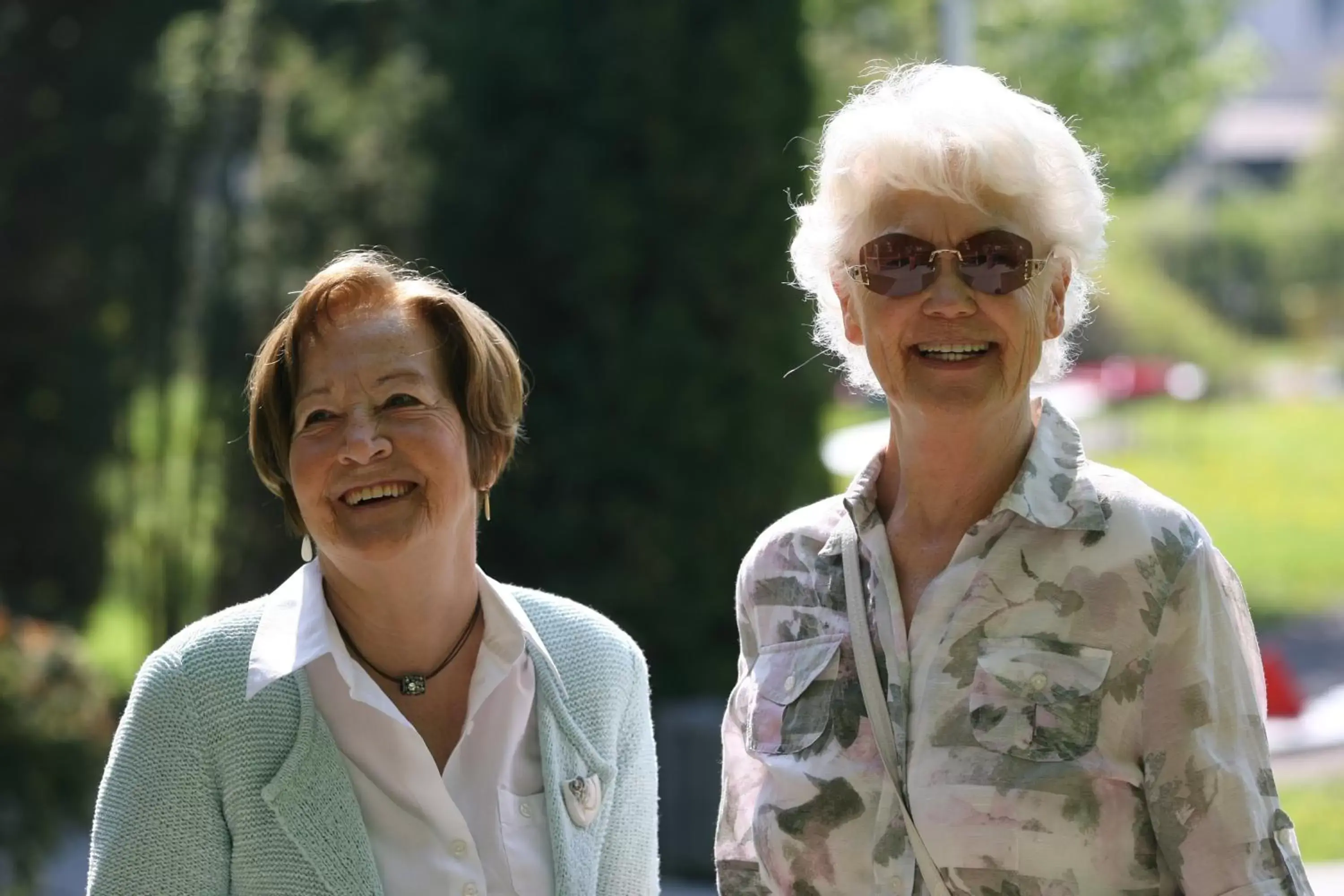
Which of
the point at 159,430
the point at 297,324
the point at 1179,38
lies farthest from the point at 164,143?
the point at 1179,38

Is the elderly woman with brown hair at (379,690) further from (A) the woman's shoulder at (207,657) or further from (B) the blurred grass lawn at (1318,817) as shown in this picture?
(B) the blurred grass lawn at (1318,817)

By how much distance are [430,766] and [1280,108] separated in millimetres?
62109

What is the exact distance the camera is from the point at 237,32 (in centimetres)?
903

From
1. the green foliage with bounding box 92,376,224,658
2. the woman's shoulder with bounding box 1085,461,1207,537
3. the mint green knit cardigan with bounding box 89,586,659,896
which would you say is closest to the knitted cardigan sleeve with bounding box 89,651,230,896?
the mint green knit cardigan with bounding box 89,586,659,896

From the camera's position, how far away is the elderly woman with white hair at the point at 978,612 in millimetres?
2307

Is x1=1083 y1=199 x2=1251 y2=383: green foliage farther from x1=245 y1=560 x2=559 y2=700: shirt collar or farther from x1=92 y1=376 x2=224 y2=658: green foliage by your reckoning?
x1=245 y1=560 x2=559 y2=700: shirt collar

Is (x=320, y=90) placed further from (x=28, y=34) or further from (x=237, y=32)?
(x=28, y=34)

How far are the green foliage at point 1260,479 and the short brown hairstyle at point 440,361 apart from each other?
42.6ft

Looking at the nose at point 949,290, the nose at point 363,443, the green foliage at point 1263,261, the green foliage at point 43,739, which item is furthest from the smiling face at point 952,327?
the green foliage at point 1263,261

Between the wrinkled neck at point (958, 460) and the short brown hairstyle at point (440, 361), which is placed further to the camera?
the short brown hairstyle at point (440, 361)

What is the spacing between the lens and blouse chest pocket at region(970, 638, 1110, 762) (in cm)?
234

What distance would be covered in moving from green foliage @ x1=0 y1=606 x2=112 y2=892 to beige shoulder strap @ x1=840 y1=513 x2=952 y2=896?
4.28 m

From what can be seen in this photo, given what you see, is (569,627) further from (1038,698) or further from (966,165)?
(966,165)

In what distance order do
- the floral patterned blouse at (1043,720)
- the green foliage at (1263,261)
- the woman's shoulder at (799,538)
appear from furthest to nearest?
1. the green foliage at (1263,261)
2. the woman's shoulder at (799,538)
3. the floral patterned blouse at (1043,720)
